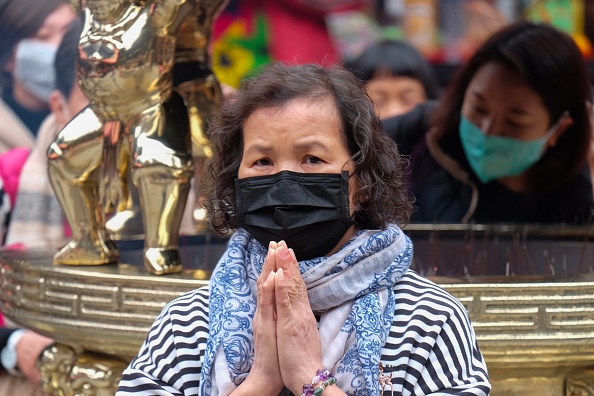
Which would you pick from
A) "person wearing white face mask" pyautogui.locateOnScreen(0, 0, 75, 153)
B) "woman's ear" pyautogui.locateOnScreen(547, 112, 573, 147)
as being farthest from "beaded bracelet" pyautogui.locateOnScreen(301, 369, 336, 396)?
"person wearing white face mask" pyautogui.locateOnScreen(0, 0, 75, 153)

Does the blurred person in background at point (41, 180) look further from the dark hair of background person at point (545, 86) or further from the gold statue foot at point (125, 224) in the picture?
the dark hair of background person at point (545, 86)

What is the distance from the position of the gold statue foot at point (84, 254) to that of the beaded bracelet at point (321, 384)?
100cm

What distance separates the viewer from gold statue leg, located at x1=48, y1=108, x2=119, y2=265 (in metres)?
2.22

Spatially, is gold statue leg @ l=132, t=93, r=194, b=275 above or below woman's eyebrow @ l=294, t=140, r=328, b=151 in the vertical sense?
below

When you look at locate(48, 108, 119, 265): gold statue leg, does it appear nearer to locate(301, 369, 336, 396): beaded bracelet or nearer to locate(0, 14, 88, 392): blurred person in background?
A: locate(0, 14, 88, 392): blurred person in background

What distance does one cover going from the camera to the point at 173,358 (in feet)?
4.82

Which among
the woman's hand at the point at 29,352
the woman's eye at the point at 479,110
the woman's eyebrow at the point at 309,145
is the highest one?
the woman's eyebrow at the point at 309,145

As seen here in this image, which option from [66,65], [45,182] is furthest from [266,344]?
[66,65]

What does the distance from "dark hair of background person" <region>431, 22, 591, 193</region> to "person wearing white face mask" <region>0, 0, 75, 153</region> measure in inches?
68.6

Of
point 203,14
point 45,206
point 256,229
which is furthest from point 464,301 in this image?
point 45,206

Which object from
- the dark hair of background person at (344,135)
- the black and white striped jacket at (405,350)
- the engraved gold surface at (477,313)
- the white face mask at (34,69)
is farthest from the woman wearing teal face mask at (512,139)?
the white face mask at (34,69)

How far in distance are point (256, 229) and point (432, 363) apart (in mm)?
298

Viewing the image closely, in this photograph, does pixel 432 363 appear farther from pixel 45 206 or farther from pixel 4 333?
pixel 45 206

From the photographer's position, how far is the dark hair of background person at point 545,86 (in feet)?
9.86
